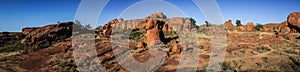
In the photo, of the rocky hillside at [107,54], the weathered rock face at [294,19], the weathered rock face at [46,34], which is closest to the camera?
the rocky hillside at [107,54]

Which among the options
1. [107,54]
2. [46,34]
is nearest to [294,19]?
[107,54]

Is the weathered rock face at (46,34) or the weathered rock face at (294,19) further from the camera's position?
the weathered rock face at (294,19)

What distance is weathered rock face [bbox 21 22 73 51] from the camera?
32794 mm

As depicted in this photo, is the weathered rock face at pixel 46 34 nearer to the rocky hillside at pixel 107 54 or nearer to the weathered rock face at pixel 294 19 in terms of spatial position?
the rocky hillside at pixel 107 54

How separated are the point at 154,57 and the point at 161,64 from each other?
1.88 metres

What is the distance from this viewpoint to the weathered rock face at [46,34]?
1291 inches

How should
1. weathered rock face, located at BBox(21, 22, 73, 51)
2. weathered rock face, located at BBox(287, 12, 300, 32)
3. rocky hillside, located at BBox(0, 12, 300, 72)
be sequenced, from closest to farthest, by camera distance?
rocky hillside, located at BBox(0, 12, 300, 72), weathered rock face, located at BBox(21, 22, 73, 51), weathered rock face, located at BBox(287, 12, 300, 32)

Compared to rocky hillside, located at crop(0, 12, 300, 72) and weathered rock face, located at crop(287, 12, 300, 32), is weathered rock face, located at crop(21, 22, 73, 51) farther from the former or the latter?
weathered rock face, located at crop(287, 12, 300, 32)

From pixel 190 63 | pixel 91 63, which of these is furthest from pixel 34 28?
pixel 190 63

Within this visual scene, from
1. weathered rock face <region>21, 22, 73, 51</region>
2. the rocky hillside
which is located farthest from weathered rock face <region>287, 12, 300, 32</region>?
weathered rock face <region>21, 22, 73, 51</region>

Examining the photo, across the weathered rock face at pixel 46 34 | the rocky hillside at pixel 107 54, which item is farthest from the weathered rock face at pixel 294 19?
the weathered rock face at pixel 46 34

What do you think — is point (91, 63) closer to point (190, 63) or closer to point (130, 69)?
point (130, 69)

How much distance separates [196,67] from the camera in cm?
2195

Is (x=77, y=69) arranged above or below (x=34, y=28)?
below
